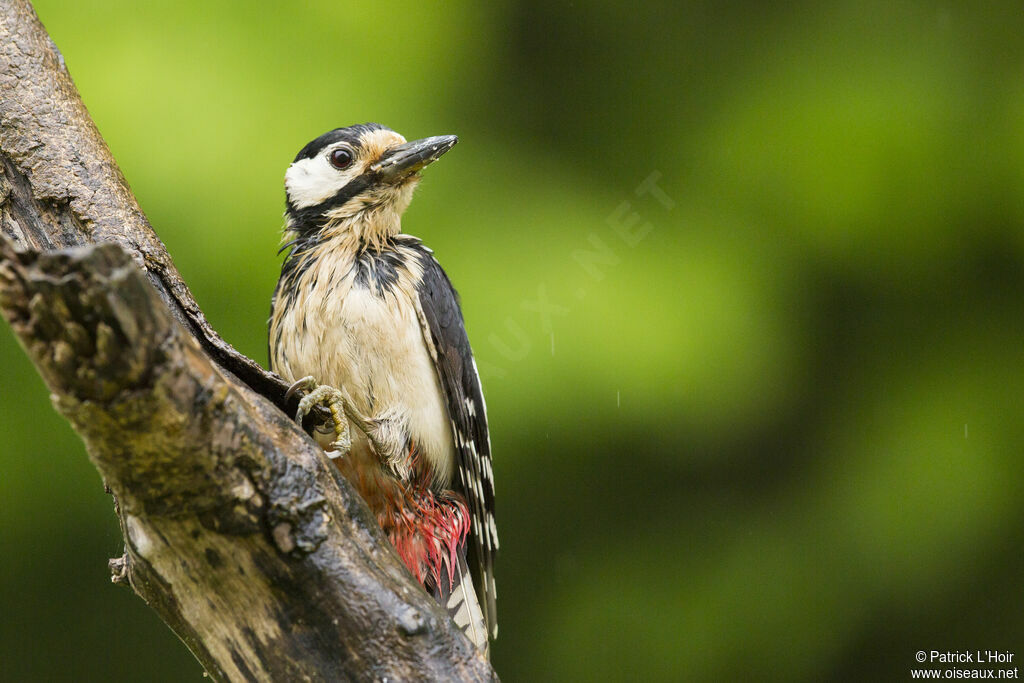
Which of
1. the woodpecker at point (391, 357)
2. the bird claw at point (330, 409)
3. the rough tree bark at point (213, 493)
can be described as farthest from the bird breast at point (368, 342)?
the rough tree bark at point (213, 493)

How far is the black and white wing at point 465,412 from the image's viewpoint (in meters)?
2.16

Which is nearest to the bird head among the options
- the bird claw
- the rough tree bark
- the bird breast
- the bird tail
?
the bird breast

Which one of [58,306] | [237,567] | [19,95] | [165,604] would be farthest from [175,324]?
[19,95]

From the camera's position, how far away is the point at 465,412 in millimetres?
2207

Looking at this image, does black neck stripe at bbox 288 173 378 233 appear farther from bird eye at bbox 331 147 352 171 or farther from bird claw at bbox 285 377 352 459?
bird claw at bbox 285 377 352 459

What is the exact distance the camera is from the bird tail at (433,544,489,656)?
2.21 metres

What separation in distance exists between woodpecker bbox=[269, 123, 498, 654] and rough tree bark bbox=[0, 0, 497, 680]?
16.3 inches

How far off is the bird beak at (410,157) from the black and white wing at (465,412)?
20cm

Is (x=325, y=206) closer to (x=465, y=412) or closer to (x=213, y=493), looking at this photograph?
(x=465, y=412)

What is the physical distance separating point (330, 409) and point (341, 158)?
702 mm

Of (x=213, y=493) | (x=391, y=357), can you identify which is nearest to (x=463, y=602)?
(x=391, y=357)

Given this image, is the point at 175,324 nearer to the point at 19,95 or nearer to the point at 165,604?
the point at 165,604

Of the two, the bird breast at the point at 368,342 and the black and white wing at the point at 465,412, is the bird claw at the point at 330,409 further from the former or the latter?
the black and white wing at the point at 465,412

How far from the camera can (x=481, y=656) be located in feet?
4.67
